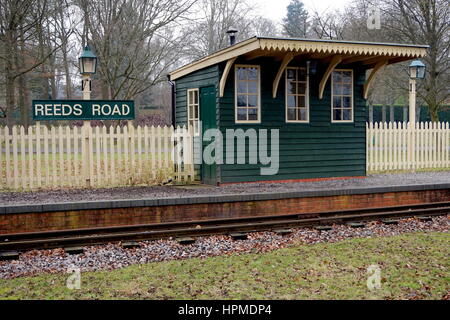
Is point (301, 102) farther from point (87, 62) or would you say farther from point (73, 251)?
point (73, 251)

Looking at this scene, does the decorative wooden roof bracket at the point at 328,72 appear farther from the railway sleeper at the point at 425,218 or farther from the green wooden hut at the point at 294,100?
the railway sleeper at the point at 425,218

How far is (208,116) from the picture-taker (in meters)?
13.3

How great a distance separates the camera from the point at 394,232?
883 cm

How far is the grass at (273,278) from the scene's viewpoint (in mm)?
5301

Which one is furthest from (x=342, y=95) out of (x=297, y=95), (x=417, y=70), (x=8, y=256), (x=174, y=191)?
(x=8, y=256)

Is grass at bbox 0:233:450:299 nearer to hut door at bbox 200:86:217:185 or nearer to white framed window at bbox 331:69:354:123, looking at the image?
hut door at bbox 200:86:217:185

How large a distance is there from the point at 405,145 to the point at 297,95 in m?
5.84

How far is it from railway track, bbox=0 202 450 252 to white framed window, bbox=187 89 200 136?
15.9ft

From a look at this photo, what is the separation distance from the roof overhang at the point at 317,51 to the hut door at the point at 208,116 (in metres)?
0.75

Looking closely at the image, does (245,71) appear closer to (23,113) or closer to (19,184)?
(19,184)

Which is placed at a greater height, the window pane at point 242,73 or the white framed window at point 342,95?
the window pane at point 242,73

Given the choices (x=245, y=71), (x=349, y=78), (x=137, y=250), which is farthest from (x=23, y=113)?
(x=137, y=250)

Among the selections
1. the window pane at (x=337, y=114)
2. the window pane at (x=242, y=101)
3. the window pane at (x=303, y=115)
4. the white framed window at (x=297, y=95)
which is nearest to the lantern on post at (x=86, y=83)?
the window pane at (x=242, y=101)
